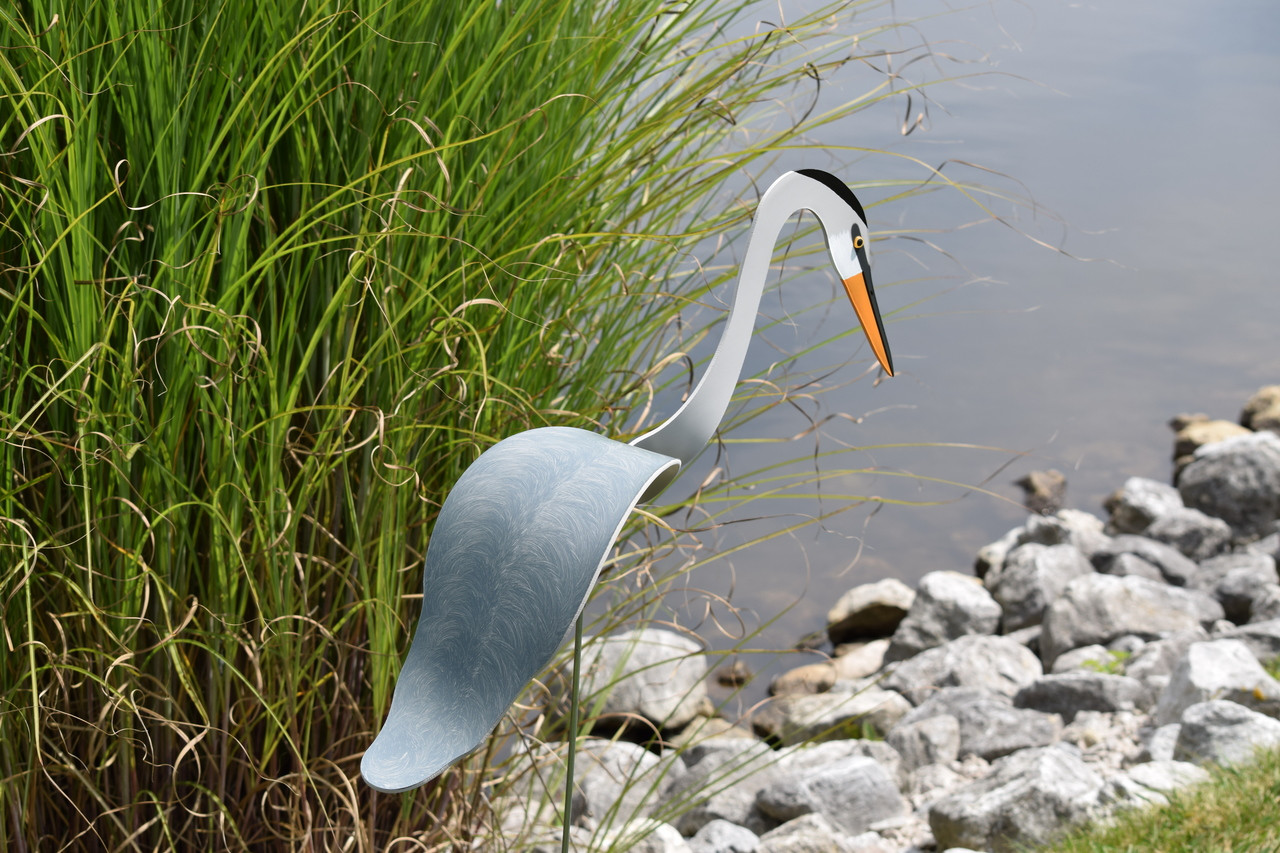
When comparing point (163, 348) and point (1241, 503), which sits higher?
point (163, 348)

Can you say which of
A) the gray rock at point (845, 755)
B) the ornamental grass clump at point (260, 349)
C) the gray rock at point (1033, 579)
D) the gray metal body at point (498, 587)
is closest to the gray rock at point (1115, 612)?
the gray rock at point (1033, 579)

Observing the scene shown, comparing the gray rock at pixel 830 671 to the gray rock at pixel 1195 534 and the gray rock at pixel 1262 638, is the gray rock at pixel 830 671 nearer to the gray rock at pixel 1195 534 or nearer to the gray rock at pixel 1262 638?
the gray rock at pixel 1195 534

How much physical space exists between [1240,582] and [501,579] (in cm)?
383

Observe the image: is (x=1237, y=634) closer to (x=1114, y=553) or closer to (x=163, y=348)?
(x=1114, y=553)

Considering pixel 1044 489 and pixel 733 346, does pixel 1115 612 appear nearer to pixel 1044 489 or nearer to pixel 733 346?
pixel 1044 489

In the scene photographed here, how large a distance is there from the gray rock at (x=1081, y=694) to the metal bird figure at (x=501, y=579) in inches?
99.4

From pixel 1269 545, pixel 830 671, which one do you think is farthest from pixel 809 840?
pixel 1269 545

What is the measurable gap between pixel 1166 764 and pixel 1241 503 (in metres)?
3.07

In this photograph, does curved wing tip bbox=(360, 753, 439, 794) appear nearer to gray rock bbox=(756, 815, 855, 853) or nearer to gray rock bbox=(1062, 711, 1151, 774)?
gray rock bbox=(756, 815, 855, 853)

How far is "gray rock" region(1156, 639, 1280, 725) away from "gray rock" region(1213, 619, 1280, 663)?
0.35 meters

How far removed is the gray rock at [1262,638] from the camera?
2928 millimetres

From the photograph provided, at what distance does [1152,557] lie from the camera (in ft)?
14.1

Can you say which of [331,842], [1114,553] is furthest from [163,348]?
[1114,553]

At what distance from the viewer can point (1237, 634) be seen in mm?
3053
